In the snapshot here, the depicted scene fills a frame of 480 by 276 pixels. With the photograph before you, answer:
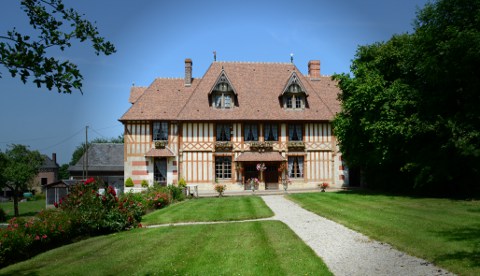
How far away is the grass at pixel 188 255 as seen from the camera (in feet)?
23.9

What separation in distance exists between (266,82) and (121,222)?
60.9 ft

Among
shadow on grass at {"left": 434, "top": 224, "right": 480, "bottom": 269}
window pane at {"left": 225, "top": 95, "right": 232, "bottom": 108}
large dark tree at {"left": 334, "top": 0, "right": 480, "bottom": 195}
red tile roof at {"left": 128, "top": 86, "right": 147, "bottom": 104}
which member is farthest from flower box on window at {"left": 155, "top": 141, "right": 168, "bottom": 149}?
shadow on grass at {"left": 434, "top": 224, "right": 480, "bottom": 269}

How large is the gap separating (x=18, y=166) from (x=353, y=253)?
2983cm

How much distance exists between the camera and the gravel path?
680 cm

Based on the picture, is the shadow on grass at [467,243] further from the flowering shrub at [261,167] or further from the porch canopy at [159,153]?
the porch canopy at [159,153]

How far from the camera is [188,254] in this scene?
8500 millimetres

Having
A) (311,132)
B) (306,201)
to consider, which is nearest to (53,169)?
(311,132)

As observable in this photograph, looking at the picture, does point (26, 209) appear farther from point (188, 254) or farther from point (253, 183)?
point (188, 254)

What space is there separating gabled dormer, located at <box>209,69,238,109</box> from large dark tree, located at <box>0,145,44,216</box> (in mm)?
15929

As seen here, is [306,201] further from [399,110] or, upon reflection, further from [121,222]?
[121,222]

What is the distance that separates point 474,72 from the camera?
16344 mm

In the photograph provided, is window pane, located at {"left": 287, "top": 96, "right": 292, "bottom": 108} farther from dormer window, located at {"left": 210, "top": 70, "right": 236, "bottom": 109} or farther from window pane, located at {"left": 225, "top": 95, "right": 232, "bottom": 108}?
window pane, located at {"left": 225, "top": 95, "right": 232, "bottom": 108}

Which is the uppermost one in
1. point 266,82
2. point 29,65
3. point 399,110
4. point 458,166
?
point 266,82

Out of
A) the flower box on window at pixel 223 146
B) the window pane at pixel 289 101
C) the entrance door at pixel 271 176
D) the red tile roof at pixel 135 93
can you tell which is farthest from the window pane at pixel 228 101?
the red tile roof at pixel 135 93
